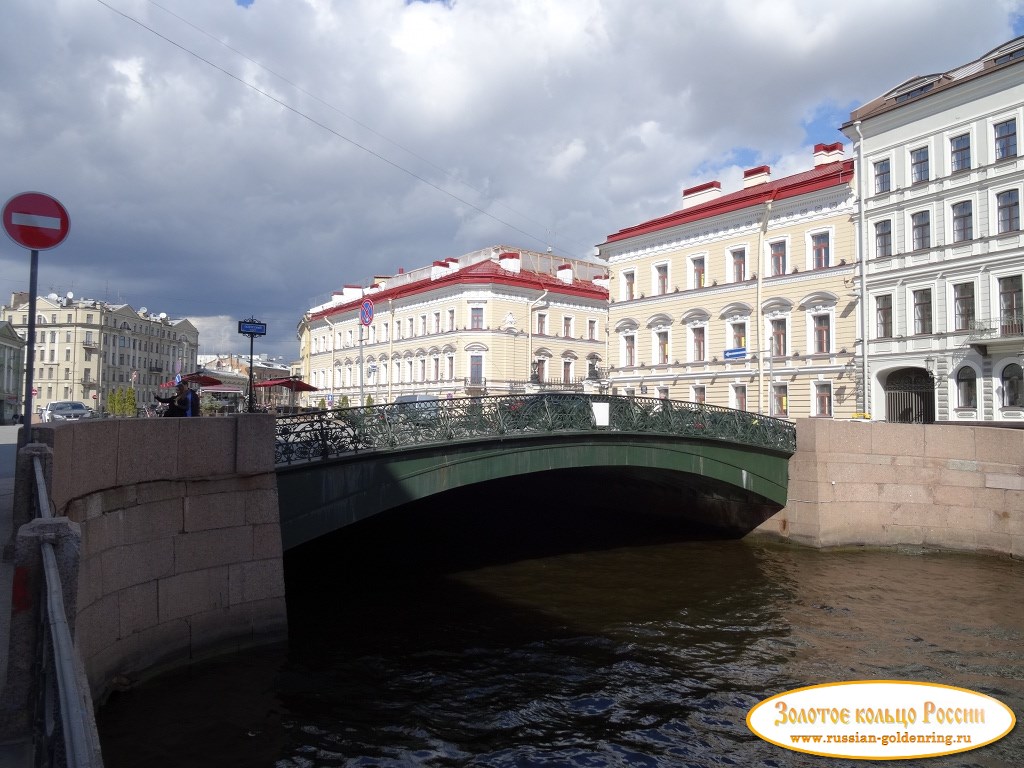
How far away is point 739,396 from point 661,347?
185 inches

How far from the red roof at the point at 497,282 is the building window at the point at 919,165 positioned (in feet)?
68.0

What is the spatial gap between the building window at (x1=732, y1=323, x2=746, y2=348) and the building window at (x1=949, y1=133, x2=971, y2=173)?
8.88 metres

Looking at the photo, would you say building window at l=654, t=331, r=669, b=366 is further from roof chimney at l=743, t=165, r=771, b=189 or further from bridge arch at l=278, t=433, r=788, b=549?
bridge arch at l=278, t=433, r=788, b=549

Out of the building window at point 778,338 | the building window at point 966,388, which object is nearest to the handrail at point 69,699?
the building window at point 966,388

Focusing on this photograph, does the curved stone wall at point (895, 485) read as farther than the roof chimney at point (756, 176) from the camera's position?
No

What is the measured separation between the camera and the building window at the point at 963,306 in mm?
22938

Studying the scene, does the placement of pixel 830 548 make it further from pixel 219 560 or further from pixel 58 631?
pixel 58 631

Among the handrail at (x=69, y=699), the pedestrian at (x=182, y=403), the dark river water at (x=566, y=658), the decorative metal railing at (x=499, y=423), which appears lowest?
the dark river water at (x=566, y=658)

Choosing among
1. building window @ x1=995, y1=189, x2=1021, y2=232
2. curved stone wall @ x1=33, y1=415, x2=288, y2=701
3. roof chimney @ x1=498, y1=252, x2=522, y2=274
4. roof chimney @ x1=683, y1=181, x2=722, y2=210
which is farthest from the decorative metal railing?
roof chimney @ x1=498, y1=252, x2=522, y2=274

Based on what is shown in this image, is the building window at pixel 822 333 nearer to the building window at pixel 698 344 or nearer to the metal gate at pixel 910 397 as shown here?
the metal gate at pixel 910 397

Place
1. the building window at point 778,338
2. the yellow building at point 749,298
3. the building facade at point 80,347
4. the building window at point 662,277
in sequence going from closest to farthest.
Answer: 1. the yellow building at point 749,298
2. the building window at point 778,338
3. the building window at point 662,277
4. the building facade at point 80,347

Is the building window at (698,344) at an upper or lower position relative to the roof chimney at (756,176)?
lower

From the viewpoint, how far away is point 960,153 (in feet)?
76.4

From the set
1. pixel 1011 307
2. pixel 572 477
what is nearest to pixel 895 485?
pixel 572 477
